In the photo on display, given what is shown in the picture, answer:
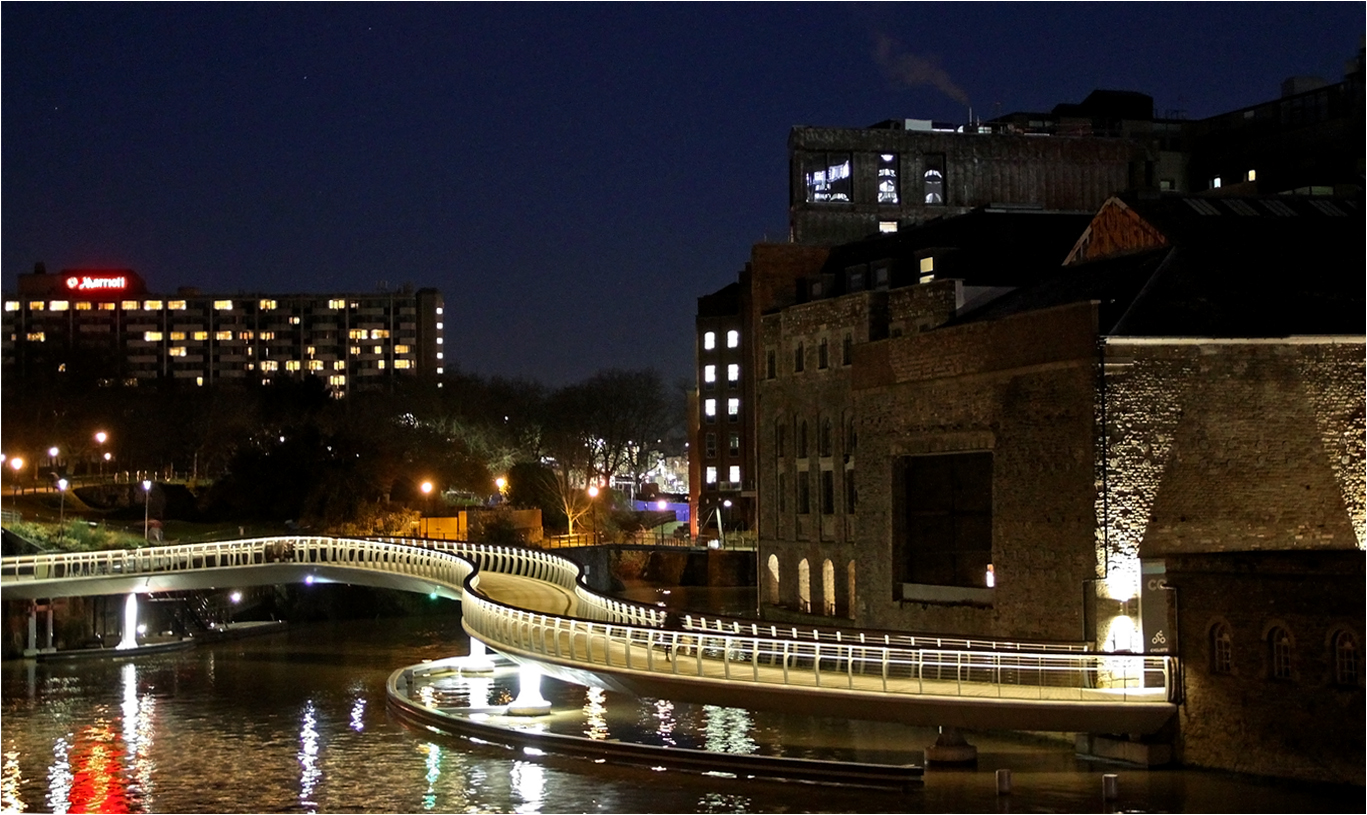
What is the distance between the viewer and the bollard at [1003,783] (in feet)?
114

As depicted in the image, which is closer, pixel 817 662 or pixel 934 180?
pixel 817 662

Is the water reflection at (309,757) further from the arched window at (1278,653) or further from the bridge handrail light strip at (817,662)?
the arched window at (1278,653)

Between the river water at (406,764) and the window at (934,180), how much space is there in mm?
35421

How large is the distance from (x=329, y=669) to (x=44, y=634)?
13.4 metres

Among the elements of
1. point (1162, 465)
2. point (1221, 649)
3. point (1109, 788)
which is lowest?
point (1109, 788)

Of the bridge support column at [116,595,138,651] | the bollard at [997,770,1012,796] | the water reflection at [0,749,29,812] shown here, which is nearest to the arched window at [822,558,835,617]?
the bollard at [997,770,1012,796]

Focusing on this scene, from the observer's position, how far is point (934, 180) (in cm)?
8094

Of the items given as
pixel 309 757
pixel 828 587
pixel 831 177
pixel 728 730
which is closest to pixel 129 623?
pixel 828 587

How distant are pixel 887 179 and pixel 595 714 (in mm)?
40141

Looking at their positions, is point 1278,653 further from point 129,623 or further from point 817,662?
point 129,623

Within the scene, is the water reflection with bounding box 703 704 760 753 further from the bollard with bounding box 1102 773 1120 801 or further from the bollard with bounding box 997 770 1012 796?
the bollard with bounding box 1102 773 1120 801

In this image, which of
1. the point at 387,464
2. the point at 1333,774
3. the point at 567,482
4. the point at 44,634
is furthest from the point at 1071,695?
the point at 567,482

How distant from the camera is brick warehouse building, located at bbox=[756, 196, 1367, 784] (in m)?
34.0

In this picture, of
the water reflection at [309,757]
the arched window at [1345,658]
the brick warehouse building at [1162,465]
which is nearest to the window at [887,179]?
the brick warehouse building at [1162,465]
